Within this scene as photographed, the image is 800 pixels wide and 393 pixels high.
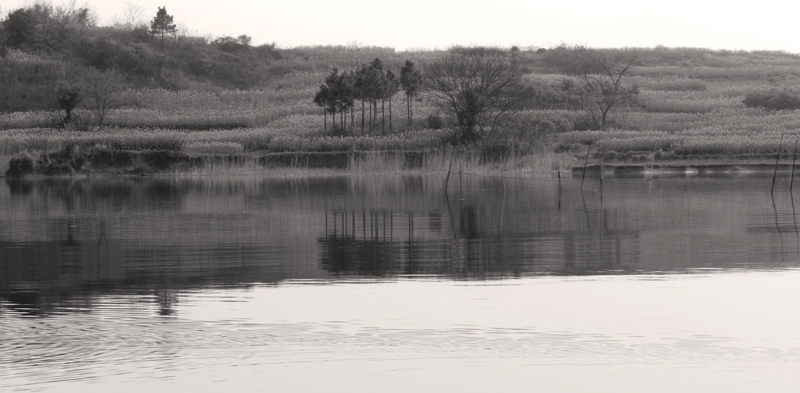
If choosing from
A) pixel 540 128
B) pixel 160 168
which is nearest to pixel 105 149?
pixel 160 168

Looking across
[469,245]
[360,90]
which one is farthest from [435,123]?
[469,245]

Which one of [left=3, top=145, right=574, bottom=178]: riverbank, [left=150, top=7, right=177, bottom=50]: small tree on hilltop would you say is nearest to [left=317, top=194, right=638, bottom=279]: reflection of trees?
[left=3, top=145, right=574, bottom=178]: riverbank

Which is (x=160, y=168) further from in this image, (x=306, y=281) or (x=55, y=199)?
(x=306, y=281)

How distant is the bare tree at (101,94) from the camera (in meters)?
76.0

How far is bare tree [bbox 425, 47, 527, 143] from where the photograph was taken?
63.5m

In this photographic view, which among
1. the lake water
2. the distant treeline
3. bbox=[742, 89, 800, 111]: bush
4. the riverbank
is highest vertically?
the distant treeline

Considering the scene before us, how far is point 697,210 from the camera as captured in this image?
103ft

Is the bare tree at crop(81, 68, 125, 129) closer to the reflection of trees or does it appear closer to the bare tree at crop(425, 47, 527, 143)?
the bare tree at crop(425, 47, 527, 143)

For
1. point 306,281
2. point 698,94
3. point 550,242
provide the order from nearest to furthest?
point 306,281, point 550,242, point 698,94

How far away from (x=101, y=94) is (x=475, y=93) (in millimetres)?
29520

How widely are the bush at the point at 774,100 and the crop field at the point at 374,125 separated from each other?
1004 mm

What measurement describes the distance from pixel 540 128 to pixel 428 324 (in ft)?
176

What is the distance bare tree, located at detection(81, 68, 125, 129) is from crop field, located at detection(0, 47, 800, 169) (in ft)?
2.23

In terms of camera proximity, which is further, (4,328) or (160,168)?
(160,168)
